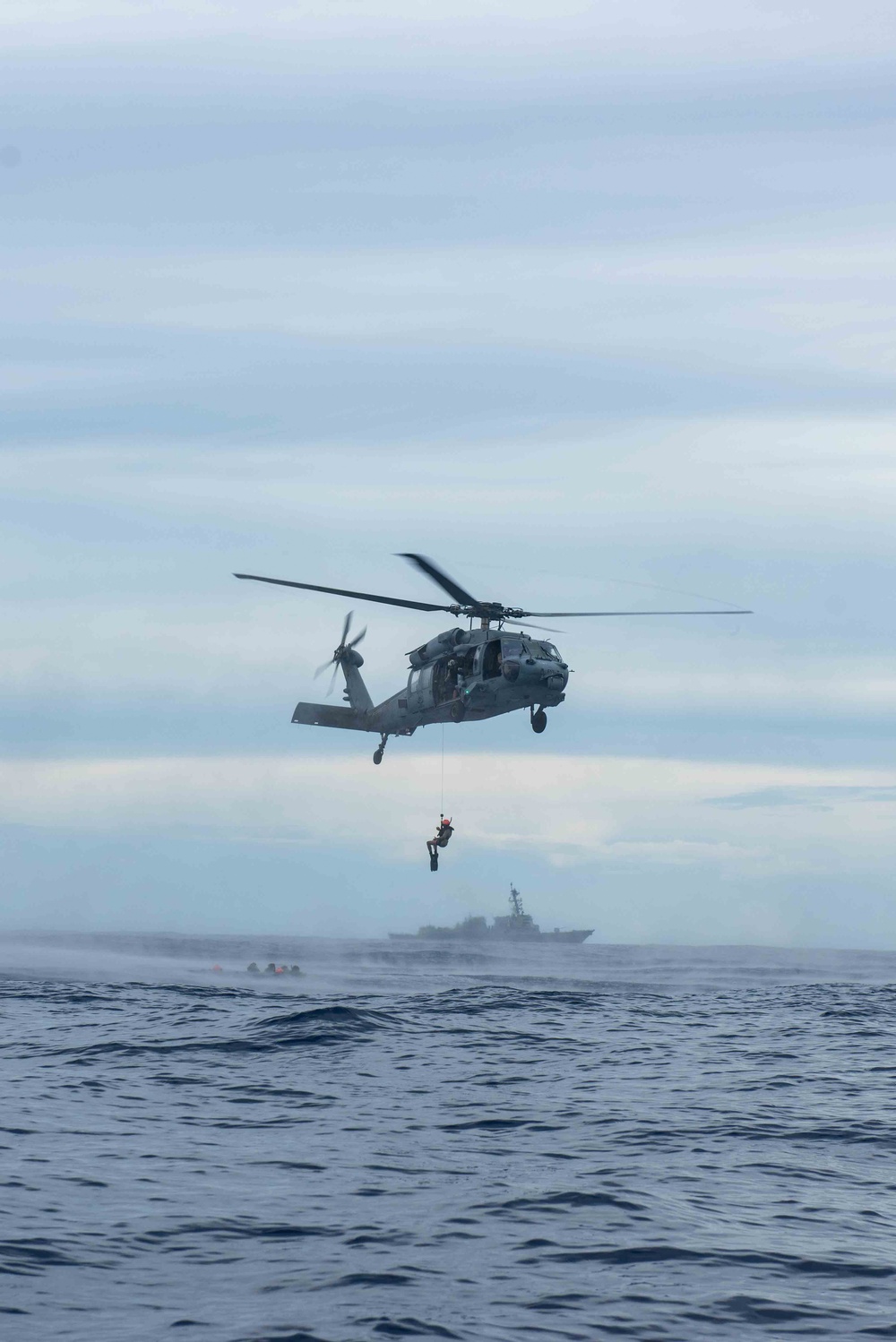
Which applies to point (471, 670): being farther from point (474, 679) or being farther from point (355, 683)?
point (355, 683)

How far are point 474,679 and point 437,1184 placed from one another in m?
22.4

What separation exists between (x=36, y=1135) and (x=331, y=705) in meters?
27.8

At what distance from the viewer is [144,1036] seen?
3428 centimetres

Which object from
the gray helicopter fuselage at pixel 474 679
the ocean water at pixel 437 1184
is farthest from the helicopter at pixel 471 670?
the ocean water at pixel 437 1184

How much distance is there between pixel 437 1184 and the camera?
17797 millimetres

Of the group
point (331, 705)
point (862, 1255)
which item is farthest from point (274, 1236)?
point (331, 705)

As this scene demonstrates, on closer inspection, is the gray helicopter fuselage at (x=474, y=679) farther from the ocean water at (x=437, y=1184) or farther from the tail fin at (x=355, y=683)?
the ocean water at (x=437, y=1184)

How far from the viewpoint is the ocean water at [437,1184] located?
1245 centimetres

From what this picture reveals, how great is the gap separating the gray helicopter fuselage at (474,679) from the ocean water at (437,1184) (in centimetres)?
1029

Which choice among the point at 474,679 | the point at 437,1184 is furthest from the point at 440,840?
the point at 437,1184

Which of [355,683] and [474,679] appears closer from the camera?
[474,679]

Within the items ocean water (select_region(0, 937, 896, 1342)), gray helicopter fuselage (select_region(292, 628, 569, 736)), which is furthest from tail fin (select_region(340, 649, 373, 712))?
ocean water (select_region(0, 937, 896, 1342))

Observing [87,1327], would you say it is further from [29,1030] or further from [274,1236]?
[29,1030]

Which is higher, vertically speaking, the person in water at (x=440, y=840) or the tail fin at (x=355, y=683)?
the tail fin at (x=355, y=683)
